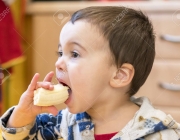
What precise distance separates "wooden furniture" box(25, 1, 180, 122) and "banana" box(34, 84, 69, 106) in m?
0.74

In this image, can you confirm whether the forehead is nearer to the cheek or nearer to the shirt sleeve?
the cheek

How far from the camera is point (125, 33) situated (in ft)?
2.23

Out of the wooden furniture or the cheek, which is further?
the wooden furniture

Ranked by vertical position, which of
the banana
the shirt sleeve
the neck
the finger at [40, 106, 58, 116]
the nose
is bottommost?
the shirt sleeve

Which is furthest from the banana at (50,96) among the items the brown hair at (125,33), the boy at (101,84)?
the brown hair at (125,33)

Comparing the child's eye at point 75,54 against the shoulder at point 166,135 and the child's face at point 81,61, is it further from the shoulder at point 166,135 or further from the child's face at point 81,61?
the shoulder at point 166,135

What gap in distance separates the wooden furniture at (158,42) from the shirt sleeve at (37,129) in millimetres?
662

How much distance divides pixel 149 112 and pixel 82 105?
0.13m

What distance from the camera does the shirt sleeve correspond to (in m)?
0.69

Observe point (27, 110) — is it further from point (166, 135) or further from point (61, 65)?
point (166, 135)

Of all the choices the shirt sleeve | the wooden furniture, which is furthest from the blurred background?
the shirt sleeve

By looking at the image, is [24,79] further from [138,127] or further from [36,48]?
[138,127]

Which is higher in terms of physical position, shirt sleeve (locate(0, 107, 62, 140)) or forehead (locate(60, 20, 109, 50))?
forehead (locate(60, 20, 109, 50))

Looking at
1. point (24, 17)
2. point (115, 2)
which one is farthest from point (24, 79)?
point (115, 2)
